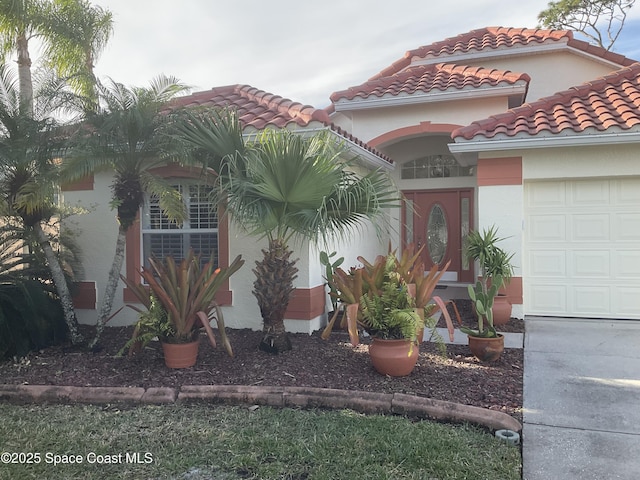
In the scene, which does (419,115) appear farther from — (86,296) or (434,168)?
(86,296)

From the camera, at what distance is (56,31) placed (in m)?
11.1

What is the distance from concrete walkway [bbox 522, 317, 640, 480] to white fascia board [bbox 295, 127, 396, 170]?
147 inches

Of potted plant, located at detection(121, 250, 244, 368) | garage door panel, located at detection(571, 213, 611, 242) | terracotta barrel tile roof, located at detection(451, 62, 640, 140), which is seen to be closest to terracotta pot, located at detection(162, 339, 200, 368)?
potted plant, located at detection(121, 250, 244, 368)

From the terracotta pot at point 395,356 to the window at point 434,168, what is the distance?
7491 millimetres

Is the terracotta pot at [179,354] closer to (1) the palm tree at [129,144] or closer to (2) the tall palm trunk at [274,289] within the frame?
(2) the tall palm trunk at [274,289]

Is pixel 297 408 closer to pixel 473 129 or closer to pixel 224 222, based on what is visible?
pixel 224 222

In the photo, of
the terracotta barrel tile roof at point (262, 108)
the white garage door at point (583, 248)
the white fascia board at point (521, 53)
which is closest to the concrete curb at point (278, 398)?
the terracotta barrel tile roof at point (262, 108)

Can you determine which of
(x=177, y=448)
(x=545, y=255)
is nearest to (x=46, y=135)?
(x=177, y=448)

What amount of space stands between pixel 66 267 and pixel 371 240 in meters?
6.11

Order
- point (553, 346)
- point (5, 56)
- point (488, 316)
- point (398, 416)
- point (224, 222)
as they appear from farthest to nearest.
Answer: point (5, 56) < point (224, 222) < point (553, 346) < point (488, 316) < point (398, 416)

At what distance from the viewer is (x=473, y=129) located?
337 inches

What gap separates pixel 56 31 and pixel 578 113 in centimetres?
1095

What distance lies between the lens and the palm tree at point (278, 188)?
5770 millimetres

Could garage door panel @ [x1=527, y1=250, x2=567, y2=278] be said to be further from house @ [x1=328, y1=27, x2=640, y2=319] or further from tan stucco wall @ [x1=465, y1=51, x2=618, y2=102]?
tan stucco wall @ [x1=465, y1=51, x2=618, y2=102]
